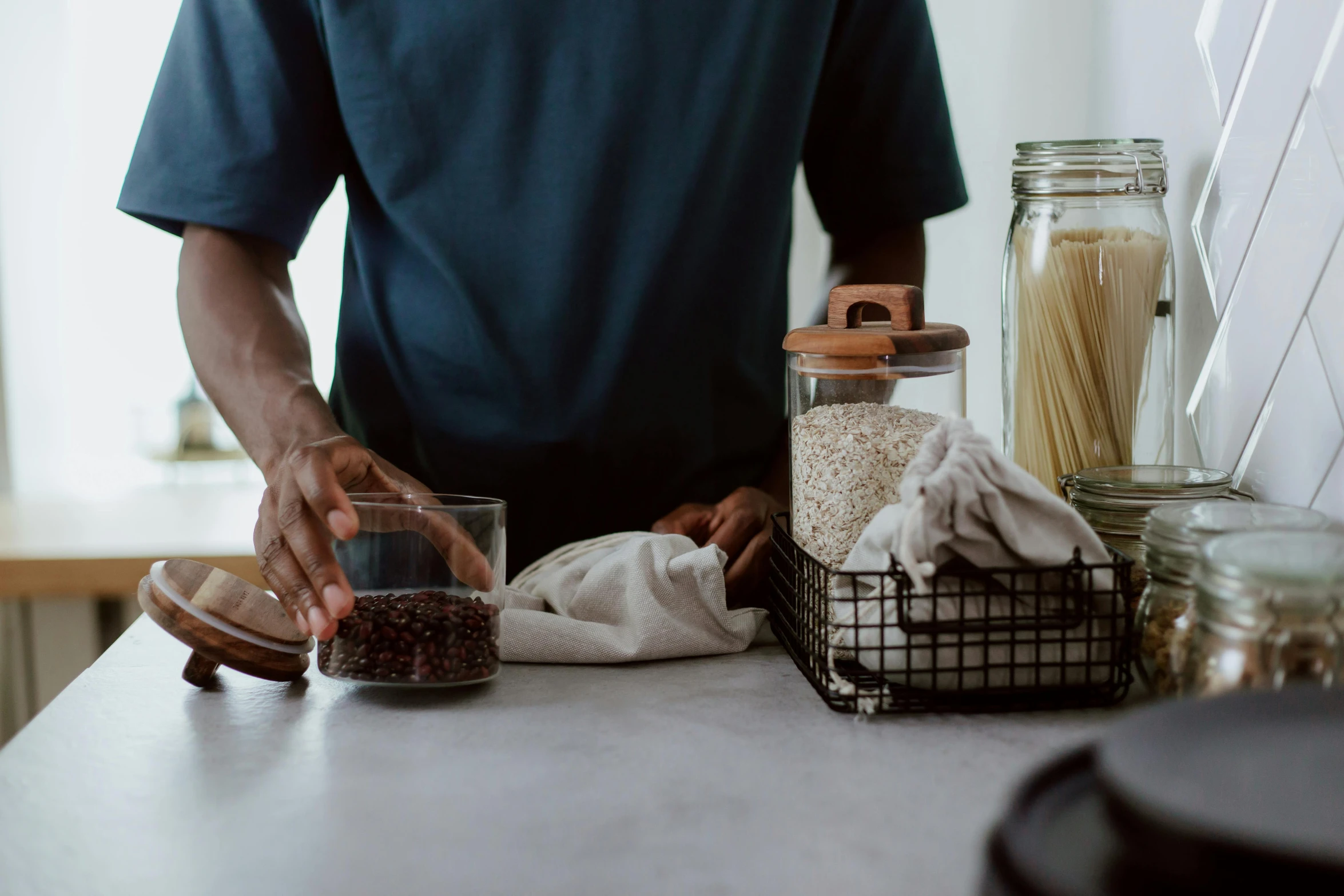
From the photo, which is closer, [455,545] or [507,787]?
[507,787]

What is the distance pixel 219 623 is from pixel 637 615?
0.24 metres

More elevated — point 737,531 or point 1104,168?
point 1104,168

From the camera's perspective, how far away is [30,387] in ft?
7.53

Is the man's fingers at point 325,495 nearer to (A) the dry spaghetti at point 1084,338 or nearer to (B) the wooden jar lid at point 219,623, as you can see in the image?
(B) the wooden jar lid at point 219,623

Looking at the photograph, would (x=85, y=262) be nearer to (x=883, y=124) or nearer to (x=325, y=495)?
(x=883, y=124)

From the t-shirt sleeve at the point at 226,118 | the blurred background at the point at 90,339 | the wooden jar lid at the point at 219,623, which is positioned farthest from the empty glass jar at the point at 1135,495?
the blurred background at the point at 90,339

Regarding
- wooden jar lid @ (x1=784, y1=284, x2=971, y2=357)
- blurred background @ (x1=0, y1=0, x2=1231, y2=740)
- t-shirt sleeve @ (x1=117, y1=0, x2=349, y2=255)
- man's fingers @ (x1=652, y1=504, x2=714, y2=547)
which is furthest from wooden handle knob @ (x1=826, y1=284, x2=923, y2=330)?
blurred background @ (x1=0, y1=0, x2=1231, y2=740)

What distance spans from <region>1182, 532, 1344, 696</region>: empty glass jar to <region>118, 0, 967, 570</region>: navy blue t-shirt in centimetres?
66

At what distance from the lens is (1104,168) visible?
0.72 m

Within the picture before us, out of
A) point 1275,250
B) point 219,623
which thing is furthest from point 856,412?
point 219,623

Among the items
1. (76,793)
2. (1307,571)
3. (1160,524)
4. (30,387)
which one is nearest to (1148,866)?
(1307,571)

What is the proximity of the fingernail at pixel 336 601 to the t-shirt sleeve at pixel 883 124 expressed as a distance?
0.75 metres

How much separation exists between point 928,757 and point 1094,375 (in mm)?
318

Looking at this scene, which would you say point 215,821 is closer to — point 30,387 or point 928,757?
point 928,757
